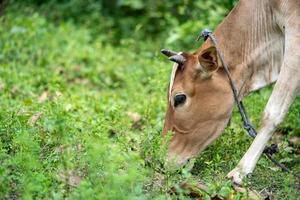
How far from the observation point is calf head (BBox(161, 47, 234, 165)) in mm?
5727

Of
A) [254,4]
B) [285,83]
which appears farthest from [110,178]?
[254,4]

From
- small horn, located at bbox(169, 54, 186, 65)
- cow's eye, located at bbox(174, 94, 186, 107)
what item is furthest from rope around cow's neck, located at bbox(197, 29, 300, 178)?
cow's eye, located at bbox(174, 94, 186, 107)

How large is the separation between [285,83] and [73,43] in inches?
173

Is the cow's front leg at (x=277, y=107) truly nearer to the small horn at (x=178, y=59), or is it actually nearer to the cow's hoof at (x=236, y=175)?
the cow's hoof at (x=236, y=175)

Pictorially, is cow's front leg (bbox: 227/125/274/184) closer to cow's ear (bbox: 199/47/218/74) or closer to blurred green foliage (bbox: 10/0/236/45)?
cow's ear (bbox: 199/47/218/74)

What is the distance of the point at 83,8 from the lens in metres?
11.2

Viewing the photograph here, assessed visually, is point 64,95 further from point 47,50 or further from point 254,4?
point 254,4

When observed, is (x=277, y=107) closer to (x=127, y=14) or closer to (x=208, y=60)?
(x=208, y=60)

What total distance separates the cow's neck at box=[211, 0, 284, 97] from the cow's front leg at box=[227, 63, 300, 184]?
37cm

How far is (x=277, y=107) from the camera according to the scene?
5566mm

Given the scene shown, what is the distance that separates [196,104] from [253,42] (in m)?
0.68

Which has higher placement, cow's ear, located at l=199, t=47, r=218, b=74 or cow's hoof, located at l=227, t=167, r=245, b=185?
cow's ear, located at l=199, t=47, r=218, b=74

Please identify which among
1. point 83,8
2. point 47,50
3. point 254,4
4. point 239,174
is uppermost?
point 254,4

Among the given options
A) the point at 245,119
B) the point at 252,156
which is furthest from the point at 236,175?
the point at 245,119
